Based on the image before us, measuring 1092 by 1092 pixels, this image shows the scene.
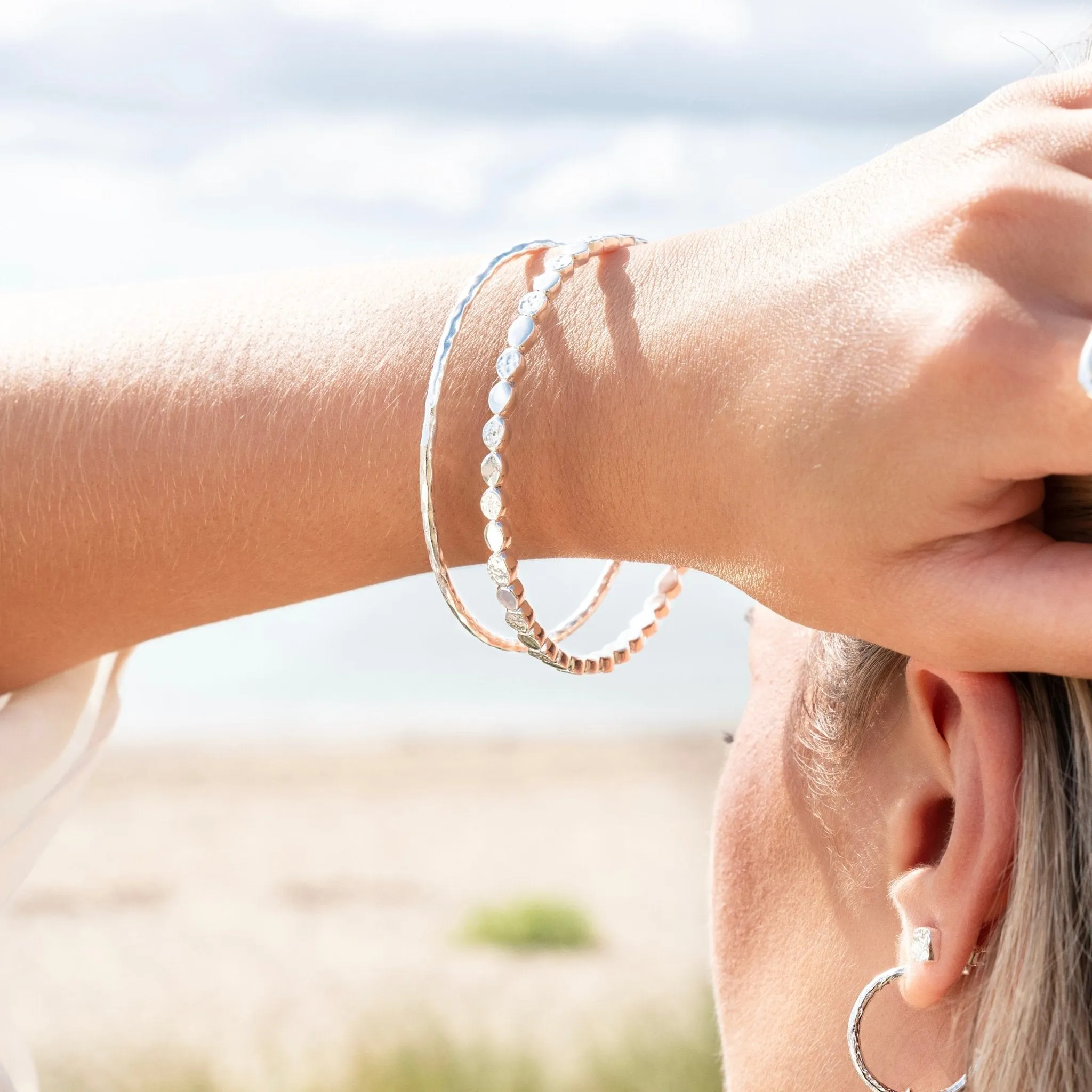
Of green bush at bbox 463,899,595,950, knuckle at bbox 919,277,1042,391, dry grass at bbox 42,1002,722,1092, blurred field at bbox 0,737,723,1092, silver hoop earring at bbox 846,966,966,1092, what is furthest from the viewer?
green bush at bbox 463,899,595,950

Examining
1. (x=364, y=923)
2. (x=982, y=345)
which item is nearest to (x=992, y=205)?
(x=982, y=345)

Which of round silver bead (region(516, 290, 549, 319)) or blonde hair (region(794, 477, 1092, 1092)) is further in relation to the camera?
round silver bead (region(516, 290, 549, 319))

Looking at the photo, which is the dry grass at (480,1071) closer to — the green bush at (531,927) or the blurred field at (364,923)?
the blurred field at (364,923)

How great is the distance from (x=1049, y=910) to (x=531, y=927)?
9.19m

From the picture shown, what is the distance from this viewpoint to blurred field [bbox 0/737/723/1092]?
7.52 metres

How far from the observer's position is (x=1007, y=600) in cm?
97

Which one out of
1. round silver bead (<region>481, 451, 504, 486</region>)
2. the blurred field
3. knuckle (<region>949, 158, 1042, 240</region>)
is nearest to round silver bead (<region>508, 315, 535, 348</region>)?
round silver bead (<region>481, 451, 504, 486</region>)

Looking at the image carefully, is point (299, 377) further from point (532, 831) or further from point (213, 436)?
point (532, 831)

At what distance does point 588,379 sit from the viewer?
1.20 meters

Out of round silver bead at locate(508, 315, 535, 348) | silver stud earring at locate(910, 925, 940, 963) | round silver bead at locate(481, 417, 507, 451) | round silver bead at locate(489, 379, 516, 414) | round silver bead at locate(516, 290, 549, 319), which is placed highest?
round silver bead at locate(516, 290, 549, 319)

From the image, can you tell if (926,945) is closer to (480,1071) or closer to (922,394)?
(922,394)

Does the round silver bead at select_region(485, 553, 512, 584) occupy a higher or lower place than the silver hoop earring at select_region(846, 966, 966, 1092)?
higher

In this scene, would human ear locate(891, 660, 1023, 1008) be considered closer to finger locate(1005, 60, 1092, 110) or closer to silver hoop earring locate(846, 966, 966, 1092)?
silver hoop earring locate(846, 966, 966, 1092)

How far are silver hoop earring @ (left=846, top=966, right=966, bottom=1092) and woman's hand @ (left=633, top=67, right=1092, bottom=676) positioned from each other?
435 mm
